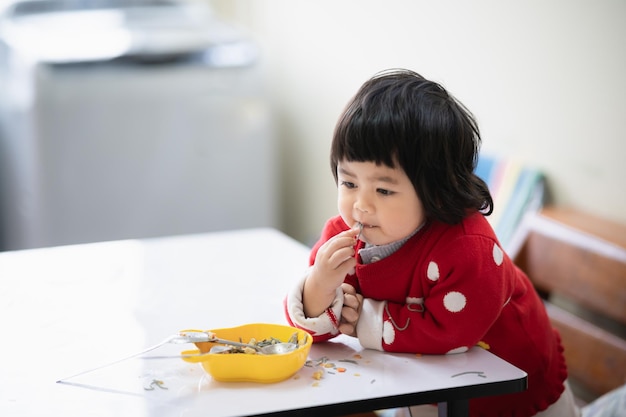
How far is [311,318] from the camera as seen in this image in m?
1.13

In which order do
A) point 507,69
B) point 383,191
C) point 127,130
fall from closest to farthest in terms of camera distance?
point 383,191 → point 507,69 → point 127,130

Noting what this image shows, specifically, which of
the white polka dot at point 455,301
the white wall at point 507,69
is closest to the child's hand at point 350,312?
the white polka dot at point 455,301

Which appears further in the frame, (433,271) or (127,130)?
(127,130)

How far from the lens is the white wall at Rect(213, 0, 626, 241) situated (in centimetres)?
172

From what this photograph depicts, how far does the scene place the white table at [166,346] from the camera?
97 cm

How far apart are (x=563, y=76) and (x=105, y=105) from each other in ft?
4.76

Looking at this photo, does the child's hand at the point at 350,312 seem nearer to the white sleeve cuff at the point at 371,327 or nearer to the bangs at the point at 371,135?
the white sleeve cuff at the point at 371,327

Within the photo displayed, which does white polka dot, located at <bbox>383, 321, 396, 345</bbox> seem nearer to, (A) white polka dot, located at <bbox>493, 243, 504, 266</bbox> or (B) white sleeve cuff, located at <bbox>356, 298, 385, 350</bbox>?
(B) white sleeve cuff, located at <bbox>356, 298, 385, 350</bbox>

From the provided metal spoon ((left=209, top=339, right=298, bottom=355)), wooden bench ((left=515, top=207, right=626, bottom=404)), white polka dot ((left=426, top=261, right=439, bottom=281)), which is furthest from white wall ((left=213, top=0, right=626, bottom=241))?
metal spoon ((left=209, top=339, right=298, bottom=355))

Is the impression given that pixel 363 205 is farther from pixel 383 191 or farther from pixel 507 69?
pixel 507 69

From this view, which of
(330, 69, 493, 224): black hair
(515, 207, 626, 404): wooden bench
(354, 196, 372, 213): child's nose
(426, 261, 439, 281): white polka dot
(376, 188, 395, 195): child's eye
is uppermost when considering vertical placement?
(330, 69, 493, 224): black hair

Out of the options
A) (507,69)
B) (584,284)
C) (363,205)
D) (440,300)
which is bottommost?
(584,284)

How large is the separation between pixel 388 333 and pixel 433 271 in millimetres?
100

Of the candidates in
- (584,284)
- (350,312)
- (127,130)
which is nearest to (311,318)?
(350,312)
